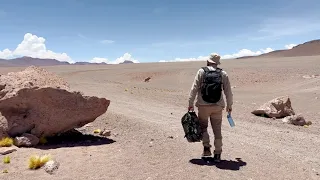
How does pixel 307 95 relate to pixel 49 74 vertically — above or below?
below

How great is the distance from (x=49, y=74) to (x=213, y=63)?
13.9ft

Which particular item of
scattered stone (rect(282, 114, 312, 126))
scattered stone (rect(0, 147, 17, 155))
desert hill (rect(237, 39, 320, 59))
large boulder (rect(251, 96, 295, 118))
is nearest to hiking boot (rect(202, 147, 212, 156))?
scattered stone (rect(0, 147, 17, 155))

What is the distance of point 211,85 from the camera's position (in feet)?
20.8

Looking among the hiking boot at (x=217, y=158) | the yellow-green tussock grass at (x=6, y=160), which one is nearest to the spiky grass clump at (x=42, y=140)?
the yellow-green tussock grass at (x=6, y=160)

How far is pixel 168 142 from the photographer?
8141 mm

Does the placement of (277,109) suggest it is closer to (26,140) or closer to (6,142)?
(26,140)

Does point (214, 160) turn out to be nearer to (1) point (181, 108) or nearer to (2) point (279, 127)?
(2) point (279, 127)

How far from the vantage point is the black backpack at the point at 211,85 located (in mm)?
6340

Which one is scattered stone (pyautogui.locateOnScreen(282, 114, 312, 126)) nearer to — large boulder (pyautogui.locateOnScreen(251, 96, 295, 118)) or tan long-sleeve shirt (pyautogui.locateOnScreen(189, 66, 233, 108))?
large boulder (pyautogui.locateOnScreen(251, 96, 295, 118))

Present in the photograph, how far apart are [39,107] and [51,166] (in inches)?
85.3

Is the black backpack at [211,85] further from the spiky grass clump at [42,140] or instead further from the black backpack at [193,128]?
the spiky grass clump at [42,140]

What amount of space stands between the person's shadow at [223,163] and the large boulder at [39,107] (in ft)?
9.65

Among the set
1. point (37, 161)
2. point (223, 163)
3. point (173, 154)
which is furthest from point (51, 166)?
point (223, 163)

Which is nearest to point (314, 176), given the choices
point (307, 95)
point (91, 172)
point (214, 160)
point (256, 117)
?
point (214, 160)
